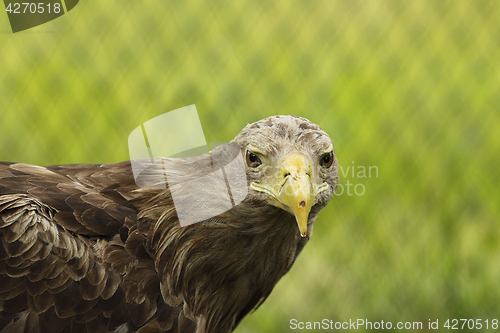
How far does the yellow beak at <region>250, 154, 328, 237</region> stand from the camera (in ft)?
4.99

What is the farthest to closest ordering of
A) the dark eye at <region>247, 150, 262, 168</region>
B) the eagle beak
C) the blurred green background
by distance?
the blurred green background, the dark eye at <region>247, 150, 262, 168</region>, the eagle beak

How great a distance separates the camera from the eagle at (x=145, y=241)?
171cm

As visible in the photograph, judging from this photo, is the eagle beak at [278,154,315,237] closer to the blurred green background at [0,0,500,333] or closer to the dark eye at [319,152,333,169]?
the dark eye at [319,152,333,169]

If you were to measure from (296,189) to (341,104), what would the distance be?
6.98 ft

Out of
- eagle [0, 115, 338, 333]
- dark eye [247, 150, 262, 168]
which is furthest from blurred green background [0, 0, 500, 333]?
dark eye [247, 150, 262, 168]

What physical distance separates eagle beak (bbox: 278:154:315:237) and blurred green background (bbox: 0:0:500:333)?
1556 millimetres

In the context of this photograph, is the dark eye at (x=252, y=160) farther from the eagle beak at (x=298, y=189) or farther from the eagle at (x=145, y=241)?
the eagle beak at (x=298, y=189)

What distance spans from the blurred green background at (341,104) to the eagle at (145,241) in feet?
4.00

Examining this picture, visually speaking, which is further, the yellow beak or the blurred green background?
the blurred green background

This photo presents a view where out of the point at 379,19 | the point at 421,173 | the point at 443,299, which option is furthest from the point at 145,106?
the point at 443,299

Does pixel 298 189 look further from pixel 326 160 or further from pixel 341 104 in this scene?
pixel 341 104

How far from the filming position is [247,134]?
5.77 feet

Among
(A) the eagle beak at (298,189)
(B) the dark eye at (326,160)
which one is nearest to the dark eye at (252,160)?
(A) the eagle beak at (298,189)

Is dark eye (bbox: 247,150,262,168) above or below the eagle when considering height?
above
